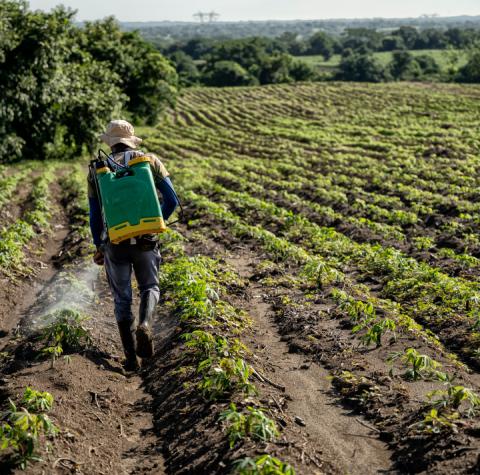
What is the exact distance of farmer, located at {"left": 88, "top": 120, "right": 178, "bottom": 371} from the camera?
5527 millimetres

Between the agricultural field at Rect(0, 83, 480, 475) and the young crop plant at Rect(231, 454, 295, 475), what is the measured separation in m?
0.01

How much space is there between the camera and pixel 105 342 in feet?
21.0

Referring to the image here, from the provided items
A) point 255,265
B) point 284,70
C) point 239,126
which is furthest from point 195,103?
point 255,265

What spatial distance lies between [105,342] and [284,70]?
96.0m

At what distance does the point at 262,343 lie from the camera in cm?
638

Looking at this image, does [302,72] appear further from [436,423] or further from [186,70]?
[436,423]

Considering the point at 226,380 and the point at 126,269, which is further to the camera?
the point at 126,269

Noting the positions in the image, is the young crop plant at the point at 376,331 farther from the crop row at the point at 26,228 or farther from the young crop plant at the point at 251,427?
the crop row at the point at 26,228

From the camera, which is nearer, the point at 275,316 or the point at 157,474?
the point at 157,474

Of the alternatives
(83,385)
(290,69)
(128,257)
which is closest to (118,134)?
Answer: (128,257)

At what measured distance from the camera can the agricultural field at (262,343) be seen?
4145 millimetres

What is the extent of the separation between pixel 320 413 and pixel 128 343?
78.4 inches

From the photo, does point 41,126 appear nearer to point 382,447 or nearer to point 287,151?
point 287,151

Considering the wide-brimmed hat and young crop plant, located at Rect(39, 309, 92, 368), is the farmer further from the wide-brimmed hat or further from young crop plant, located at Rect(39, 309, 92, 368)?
young crop plant, located at Rect(39, 309, 92, 368)
